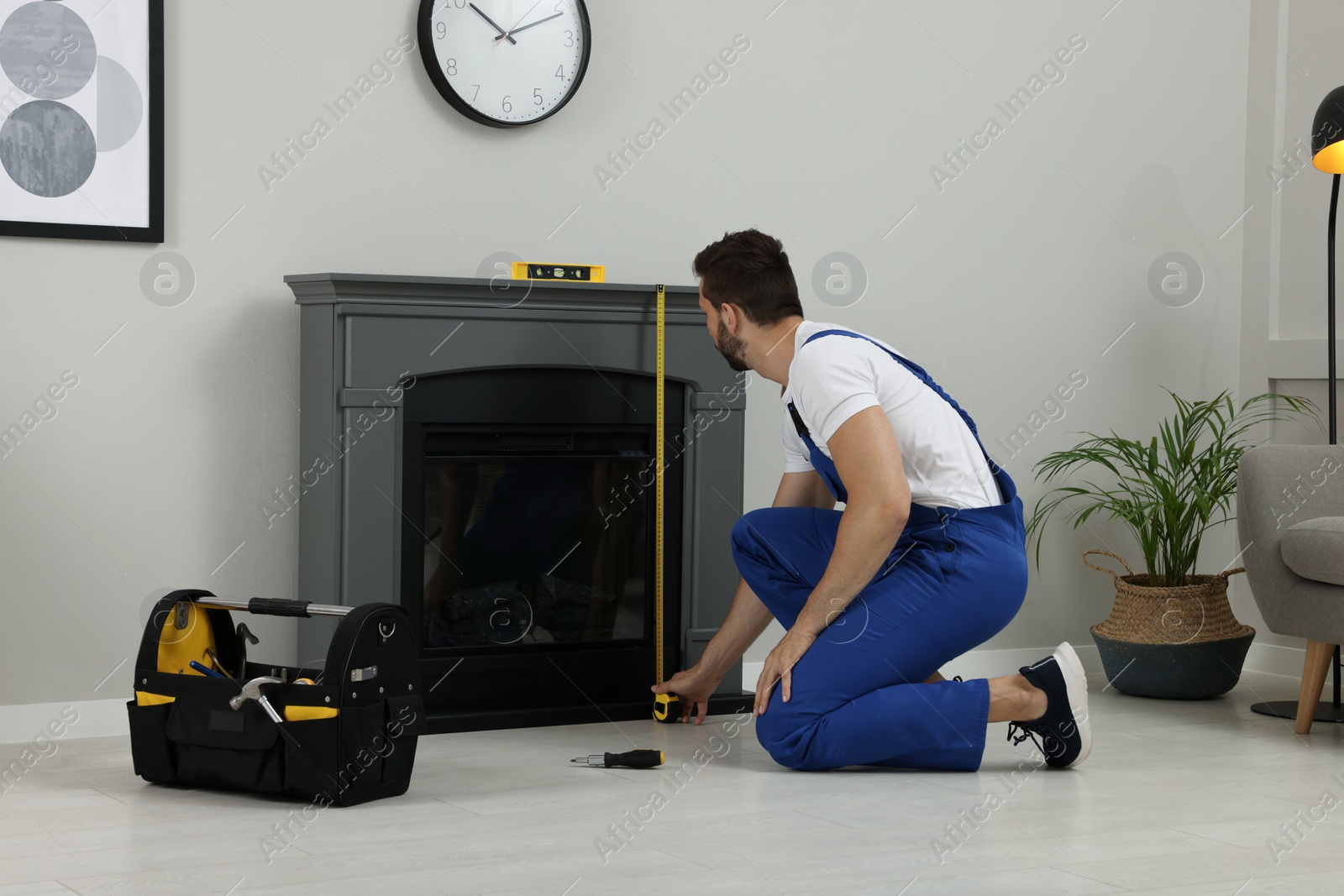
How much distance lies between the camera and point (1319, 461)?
329cm

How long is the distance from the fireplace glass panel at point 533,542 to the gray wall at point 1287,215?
2099mm

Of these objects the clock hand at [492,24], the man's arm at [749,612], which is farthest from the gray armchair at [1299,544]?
A: the clock hand at [492,24]

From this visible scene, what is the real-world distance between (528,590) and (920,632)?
1005 millimetres

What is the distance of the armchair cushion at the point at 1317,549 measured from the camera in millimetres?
2965

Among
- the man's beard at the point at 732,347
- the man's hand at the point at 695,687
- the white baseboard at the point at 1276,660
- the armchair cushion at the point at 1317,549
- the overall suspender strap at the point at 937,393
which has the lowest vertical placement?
the white baseboard at the point at 1276,660

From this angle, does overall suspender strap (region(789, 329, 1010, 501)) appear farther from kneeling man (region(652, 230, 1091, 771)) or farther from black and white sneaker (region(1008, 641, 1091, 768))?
black and white sneaker (region(1008, 641, 1091, 768))

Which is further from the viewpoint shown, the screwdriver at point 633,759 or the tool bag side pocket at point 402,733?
the screwdriver at point 633,759

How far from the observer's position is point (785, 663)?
263cm

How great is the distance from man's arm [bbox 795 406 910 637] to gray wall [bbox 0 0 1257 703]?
1.12m

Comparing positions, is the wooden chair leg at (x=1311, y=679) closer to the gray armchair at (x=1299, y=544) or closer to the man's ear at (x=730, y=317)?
the gray armchair at (x=1299, y=544)

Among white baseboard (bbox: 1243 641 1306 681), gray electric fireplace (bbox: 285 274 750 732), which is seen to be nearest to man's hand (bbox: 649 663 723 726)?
gray electric fireplace (bbox: 285 274 750 732)

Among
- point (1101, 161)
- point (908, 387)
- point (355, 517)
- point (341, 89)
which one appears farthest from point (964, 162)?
point (355, 517)

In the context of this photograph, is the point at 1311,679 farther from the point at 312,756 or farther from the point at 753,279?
the point at 312,756

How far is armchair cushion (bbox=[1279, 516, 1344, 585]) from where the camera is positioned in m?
2.96
